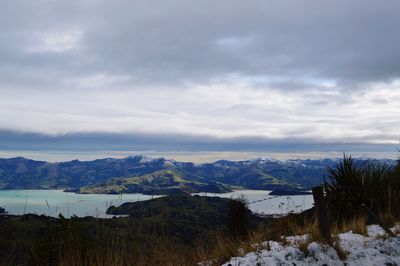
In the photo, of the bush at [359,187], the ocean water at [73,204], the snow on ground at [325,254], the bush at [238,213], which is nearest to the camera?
the snow on ground at [325,254]

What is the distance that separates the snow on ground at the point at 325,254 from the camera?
5703 mm

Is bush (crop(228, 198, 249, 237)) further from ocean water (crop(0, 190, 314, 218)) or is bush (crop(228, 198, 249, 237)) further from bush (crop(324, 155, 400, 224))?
bush (crop(324, 155, 400, 224))

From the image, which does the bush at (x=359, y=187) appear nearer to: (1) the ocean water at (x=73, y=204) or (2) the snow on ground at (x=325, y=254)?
(1) the ocean water at (x=73, y=204)

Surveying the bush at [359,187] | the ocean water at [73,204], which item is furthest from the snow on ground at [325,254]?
the bush at [359,187]

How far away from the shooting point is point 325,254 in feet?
20.0

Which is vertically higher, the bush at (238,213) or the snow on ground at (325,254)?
the snow on ground at (325,254)

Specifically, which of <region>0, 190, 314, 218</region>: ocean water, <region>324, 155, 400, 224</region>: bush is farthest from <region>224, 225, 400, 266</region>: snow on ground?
<region>324, 155, 400, 224</region>: bush

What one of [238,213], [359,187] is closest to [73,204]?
[238,213]

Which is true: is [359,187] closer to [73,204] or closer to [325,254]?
[325,254]

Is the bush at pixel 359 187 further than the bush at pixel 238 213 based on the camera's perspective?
No

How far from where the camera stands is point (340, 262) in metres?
6.00

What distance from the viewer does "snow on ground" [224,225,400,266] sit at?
225 inches

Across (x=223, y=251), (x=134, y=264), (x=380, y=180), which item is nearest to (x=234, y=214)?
(x=380, y=180)


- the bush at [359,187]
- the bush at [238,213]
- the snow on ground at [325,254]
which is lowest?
the bush at [238,213]
